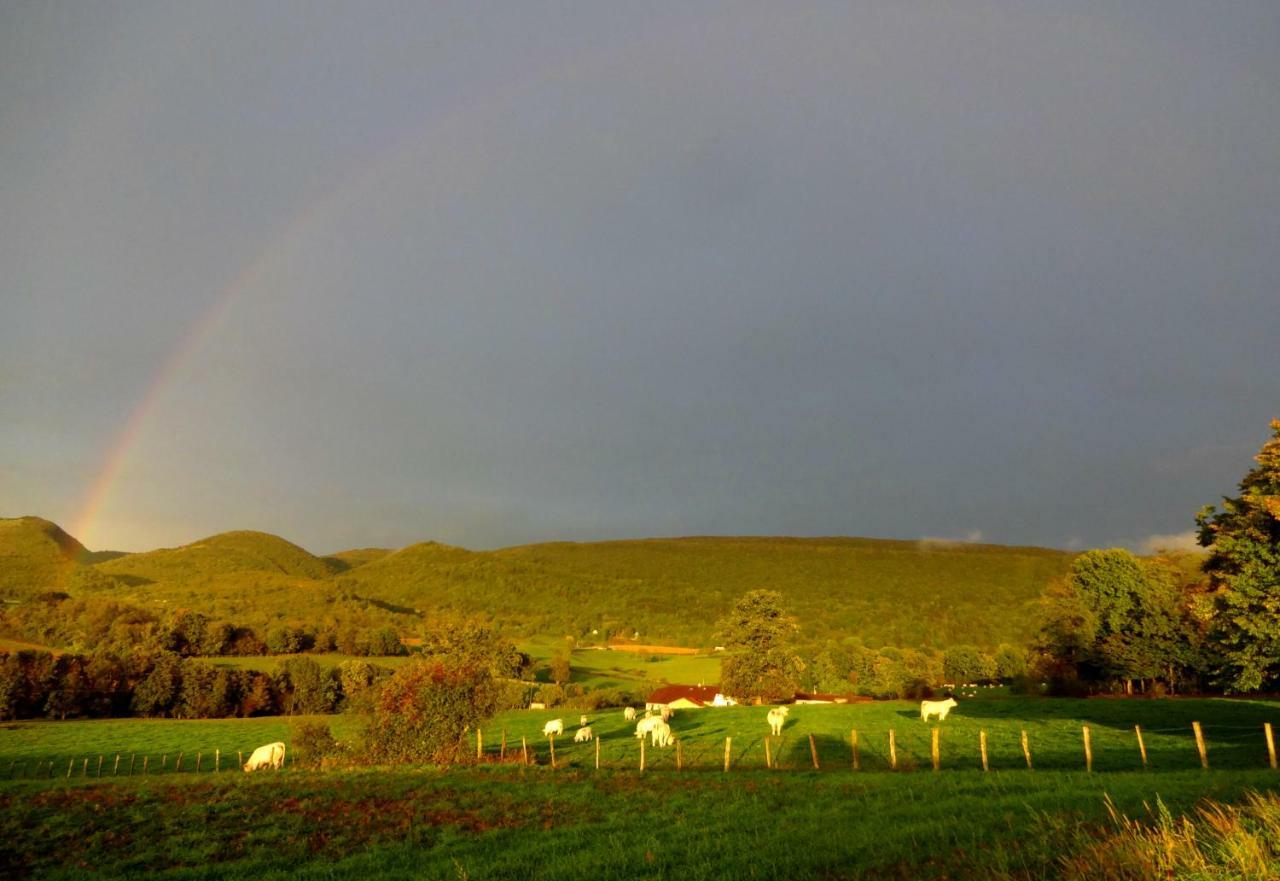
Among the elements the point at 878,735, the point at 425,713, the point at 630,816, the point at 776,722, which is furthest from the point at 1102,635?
the point at 630,816

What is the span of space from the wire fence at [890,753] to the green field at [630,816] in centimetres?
35

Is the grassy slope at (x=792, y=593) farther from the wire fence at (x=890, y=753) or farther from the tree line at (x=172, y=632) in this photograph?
the wire fence at (x=890, y=753)

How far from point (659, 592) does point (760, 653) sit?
110m

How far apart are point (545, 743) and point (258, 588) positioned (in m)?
151

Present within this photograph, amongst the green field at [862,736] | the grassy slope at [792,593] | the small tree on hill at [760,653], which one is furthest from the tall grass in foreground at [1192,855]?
the grassy slope at [792,593]

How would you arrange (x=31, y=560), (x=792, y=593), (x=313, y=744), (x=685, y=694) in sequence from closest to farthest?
(x=313, y=744)
(x=685, y=694)
(x=792, y=593)
(x=31, y=560)

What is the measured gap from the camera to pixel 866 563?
186375mm

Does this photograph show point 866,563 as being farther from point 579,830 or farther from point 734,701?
point 579,830

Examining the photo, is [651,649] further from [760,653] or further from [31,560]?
[31,560]

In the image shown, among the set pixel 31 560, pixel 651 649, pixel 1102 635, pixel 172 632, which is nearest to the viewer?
pixel 1102 635

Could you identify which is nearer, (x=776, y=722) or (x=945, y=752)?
(x=945, y=752)

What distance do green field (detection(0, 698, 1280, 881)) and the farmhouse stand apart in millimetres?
51537

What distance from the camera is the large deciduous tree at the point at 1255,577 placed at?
21.9m

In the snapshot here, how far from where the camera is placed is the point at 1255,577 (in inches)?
893
